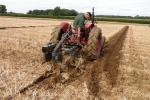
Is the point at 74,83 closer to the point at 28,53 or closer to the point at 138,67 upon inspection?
the point at 138,67

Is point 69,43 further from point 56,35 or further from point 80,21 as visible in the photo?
point 80,21

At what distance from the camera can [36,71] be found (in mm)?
5539

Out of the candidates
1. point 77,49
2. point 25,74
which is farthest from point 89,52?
point 25,74

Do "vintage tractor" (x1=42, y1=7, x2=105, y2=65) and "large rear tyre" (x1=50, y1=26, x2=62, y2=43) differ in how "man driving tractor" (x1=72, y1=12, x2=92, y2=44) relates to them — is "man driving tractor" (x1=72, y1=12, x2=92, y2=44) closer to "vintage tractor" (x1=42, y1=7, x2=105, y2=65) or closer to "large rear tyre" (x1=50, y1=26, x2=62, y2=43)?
"vintage tractor" (x1=42, y1=7, x2=105, y2=65)

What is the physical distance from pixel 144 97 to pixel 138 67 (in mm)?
2423

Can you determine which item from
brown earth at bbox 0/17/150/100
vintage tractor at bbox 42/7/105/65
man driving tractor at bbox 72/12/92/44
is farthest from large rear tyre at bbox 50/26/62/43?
brown earth at bbox 0/17/150/100

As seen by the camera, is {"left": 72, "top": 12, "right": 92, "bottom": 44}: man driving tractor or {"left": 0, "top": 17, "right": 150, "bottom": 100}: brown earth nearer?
{"left": 0, "top": 17, "right": 150, "bottom": 100}: brown earth

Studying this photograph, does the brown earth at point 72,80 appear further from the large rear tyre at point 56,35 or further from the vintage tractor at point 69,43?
the large rear tyre at point 56,35

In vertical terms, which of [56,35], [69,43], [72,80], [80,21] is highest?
[80,21]

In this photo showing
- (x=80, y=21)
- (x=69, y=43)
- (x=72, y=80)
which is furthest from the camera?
Result: (x=69, y=43)

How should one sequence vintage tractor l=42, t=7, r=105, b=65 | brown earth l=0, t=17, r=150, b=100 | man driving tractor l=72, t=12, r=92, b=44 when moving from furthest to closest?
man driving tractor l=72, t=12, r=92, b=44 < vintage tractor l=42, t=7, r=105, b=65 < brown earth l=0, t=17, r=150, b=100

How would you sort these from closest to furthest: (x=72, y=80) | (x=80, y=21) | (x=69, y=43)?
(x=72, y=80) → (x=80, y=21) → (x=69, y=43)

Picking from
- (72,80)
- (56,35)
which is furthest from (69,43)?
(72,80)

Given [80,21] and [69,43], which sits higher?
[80,21]
